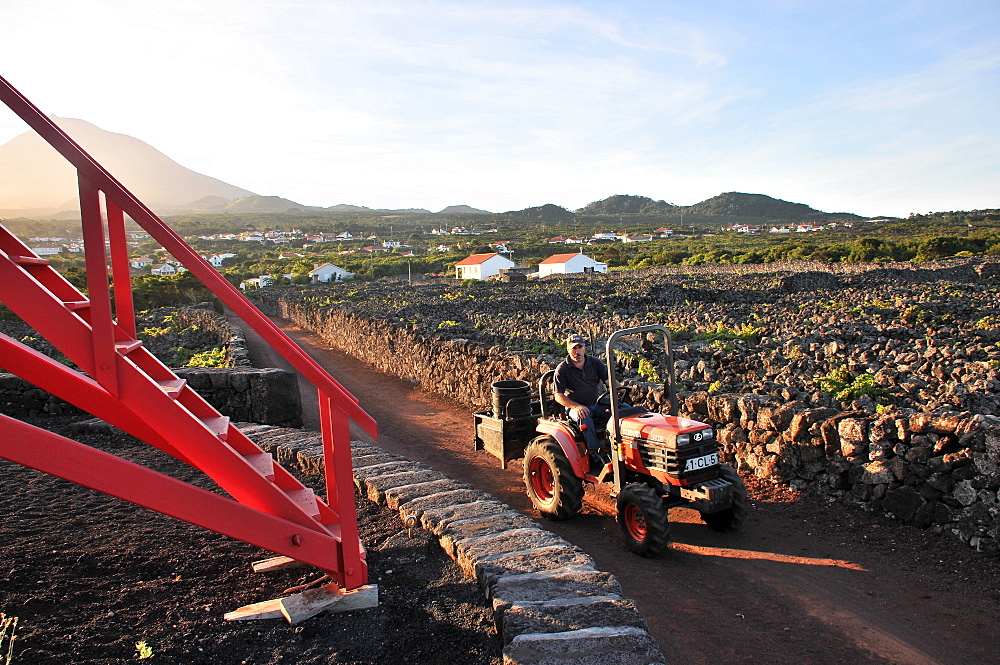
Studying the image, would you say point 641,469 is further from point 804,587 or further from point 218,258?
point 218,258

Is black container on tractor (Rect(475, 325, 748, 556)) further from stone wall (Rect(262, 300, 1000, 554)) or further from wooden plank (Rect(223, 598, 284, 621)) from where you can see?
wooden plank (Rect(223, 598, 284, 621))

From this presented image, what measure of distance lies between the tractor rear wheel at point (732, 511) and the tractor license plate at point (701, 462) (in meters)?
0.20

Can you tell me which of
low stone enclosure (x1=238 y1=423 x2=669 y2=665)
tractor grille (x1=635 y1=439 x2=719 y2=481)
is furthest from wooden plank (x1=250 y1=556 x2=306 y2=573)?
tractor grille (x1=635 y1=439 x2=719 y2=481)

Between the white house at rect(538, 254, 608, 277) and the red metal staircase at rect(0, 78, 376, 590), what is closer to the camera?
the red metal staircase at rect(0, 78, 376, 590)

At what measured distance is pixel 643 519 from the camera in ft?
19.9

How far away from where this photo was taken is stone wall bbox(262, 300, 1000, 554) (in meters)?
5.88

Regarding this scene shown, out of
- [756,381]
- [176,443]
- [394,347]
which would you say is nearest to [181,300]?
[394,347]

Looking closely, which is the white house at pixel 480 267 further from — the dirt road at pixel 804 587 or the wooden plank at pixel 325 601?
the wooden plank at pixel 325 601

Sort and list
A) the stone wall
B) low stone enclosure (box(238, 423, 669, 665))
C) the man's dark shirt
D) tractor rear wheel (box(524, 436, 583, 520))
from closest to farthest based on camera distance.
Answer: low stone enclosure (box(238, 423, 669, 665)) < the stone wall < tractor rear wheel (box(524, 436, 583, 520)) < the man's dark shirt

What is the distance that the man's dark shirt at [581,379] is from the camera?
702cm

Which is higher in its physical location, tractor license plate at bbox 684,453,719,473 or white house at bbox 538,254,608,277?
white house at bbox 538,254,608,277

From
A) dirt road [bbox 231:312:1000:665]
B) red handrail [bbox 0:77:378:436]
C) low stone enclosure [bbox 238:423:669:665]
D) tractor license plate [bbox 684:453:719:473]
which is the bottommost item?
dirt road [bbox 231:312:1000:665]

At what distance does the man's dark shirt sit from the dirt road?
131 centimetres

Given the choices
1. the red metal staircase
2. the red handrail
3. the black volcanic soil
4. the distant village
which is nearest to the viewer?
the red metal staircase
